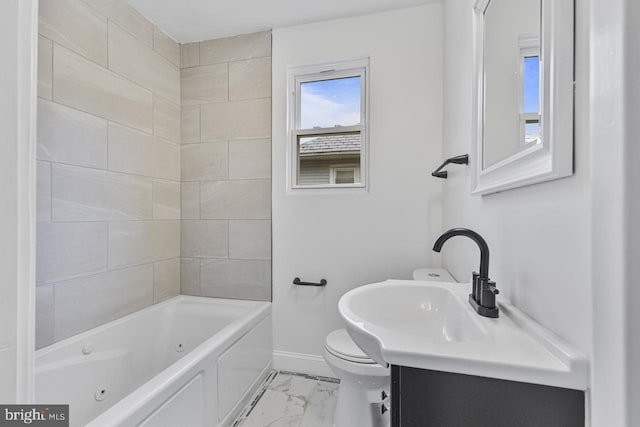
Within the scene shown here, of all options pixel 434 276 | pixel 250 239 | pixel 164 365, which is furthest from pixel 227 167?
pixel 434 276

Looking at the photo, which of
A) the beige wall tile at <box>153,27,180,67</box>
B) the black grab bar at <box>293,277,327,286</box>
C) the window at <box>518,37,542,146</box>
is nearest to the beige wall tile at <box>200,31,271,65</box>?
the beige wall tile at <box>153,27,180,67</box>

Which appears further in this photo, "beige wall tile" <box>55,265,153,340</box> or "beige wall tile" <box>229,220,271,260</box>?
"beige wall tile" <box>229,220,271,260</box>

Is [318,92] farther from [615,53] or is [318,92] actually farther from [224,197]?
[615,53]

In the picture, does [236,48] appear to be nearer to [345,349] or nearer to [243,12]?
[243,12]

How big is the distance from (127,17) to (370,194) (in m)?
2.02

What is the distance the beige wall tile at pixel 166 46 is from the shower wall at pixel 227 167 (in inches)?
2.4

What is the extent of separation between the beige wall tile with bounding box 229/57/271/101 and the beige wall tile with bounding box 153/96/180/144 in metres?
Answer: 0.48

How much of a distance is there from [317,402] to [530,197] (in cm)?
171

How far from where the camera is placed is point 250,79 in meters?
2.21

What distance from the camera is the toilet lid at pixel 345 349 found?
1.42 metres

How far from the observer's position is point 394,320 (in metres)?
1.05

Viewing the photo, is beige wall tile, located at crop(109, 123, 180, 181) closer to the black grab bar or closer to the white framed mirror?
the black grab bar

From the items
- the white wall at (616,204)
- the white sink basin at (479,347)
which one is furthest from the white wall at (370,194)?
the white wall at (616,204)

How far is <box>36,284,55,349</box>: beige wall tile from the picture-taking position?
1.39 meters
